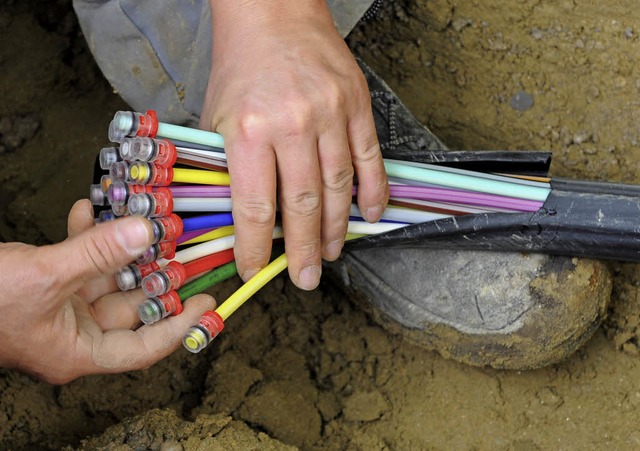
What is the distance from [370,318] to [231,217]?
19.7 inches

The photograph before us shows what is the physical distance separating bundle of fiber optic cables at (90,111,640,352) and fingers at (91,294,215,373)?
0.7 inches

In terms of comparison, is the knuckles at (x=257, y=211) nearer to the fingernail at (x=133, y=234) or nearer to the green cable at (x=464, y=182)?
the fingernail at (x=133, y=234)

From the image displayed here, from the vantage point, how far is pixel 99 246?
1117mm

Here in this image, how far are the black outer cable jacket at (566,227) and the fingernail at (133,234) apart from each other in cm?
49

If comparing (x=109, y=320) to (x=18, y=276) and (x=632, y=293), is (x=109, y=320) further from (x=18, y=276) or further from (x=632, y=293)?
(x=632, y=293)

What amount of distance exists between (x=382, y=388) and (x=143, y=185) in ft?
2.35

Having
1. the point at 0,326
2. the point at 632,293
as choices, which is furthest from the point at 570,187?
the point at 0,326

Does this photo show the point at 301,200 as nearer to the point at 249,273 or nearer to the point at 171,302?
the point at 249,273

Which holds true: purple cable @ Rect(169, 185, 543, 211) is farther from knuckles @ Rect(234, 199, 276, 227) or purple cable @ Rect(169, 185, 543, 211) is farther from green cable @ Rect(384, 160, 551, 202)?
knuckles @ Rect(234, 199, 276, 227)

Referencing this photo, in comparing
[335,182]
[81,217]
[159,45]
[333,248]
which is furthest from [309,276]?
[159,45]

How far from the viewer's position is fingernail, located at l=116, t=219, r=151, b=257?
43.9 inches

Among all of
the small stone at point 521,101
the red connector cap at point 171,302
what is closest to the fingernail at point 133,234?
the red connector cap at point 171,302

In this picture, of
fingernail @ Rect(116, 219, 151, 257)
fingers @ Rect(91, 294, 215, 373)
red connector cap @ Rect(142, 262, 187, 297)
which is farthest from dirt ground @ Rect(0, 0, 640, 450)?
fingernail @ Rect(116, 219, 151, 257)

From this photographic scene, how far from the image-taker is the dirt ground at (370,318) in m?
1.50
